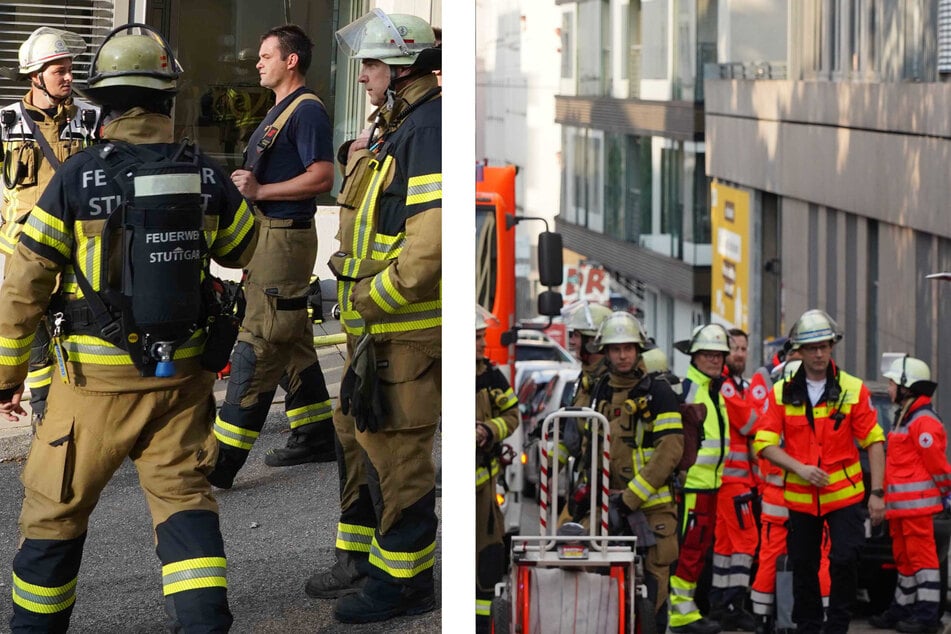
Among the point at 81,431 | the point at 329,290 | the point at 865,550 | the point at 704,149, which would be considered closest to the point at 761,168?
the point at 704,149

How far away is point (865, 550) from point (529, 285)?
111 cm

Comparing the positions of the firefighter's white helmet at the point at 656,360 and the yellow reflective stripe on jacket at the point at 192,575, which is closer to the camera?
the firefighter's white helmet at the point at 656,360

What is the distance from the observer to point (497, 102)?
3109 mm

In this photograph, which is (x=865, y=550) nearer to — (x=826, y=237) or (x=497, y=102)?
(x=826, y=237)

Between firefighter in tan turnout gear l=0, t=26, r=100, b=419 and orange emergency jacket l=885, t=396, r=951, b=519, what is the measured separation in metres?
4.02

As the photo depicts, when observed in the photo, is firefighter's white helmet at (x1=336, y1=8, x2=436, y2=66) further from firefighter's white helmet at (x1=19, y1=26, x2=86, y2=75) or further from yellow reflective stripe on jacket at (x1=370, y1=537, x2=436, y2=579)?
firefighter's white helmet at (x1=19, y1=26, x2=86, y2=75)

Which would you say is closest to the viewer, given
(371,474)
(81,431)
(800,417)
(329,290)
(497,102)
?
(497,102)

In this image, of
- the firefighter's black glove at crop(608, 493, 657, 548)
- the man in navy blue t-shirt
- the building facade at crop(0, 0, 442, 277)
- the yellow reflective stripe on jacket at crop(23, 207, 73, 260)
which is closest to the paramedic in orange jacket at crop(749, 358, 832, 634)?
the firefighter's black glove at crop(608, 493, 657, 548)

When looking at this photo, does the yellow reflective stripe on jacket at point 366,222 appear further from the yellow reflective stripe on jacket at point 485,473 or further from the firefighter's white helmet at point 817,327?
the firefighter's white helmet at point 817,327

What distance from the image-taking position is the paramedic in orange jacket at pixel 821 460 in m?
3.26

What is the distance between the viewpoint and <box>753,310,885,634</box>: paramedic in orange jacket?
326 cm

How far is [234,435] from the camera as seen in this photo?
5.60 m

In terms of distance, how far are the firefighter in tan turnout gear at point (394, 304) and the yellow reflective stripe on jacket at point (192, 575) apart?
2.22 feet

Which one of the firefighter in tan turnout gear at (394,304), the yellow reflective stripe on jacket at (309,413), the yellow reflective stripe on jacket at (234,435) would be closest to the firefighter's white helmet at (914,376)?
the firefighter in tan turnout gear at (394,304)
